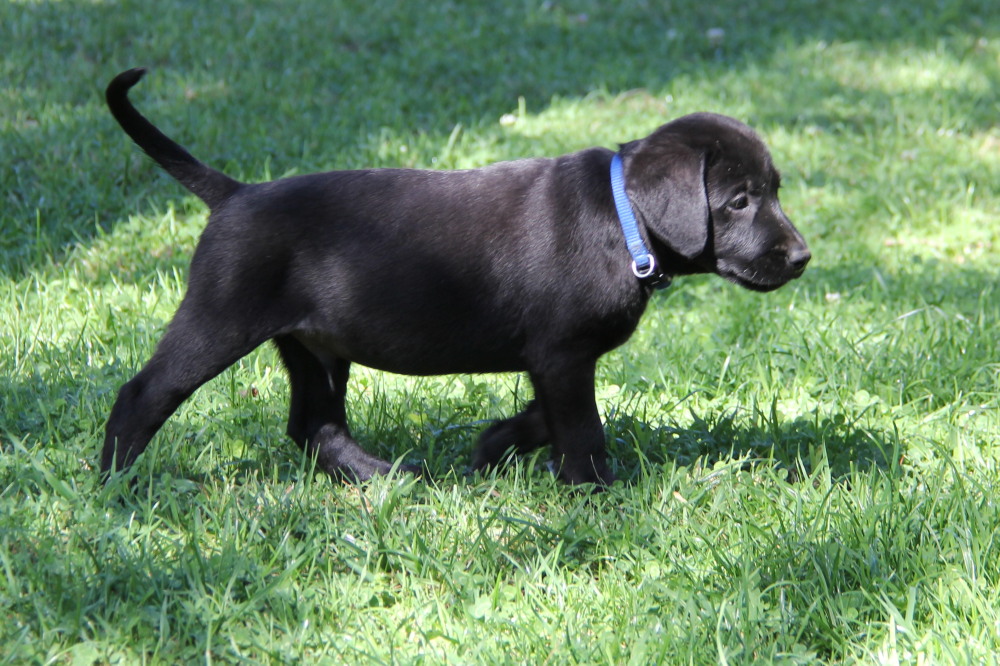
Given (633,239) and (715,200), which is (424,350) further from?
(715,200)

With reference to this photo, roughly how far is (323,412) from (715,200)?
4.70ft

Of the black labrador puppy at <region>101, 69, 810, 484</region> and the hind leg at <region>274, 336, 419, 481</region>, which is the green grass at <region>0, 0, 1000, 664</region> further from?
the black labrador puppy at <region>101, 69, 810, 484</region>

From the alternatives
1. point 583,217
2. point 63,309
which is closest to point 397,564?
point 583,217

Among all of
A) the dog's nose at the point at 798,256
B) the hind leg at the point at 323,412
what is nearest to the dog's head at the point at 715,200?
the dog's nose at the point at 798,256

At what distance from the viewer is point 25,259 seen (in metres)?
5.12

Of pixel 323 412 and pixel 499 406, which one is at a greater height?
pixel 323 412

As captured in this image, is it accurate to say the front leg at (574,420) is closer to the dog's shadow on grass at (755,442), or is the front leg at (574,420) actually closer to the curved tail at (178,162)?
the dog's shadow on grass at (755,442)

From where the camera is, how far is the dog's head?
3105 mm

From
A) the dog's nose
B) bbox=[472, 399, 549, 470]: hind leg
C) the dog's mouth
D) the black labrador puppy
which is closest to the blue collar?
the black labrador puppy

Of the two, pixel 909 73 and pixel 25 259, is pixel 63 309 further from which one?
pixel 909 73

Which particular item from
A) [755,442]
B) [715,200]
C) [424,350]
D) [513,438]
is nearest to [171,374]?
[424,350]

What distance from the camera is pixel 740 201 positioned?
10.6 ft

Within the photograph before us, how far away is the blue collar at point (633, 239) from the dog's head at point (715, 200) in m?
0.03

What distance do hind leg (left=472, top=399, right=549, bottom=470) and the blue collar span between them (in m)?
0.63
